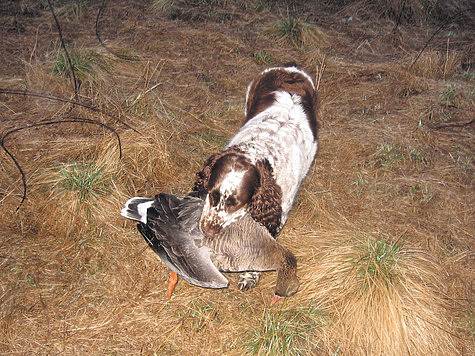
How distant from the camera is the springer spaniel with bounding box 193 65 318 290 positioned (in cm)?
239

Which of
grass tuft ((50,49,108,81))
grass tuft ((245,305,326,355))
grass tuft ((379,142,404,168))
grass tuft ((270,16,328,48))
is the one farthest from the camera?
grass tuft ((270,16,328,48))

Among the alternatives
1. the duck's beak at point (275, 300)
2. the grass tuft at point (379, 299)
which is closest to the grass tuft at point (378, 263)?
the grass tuft at point (379, 299)

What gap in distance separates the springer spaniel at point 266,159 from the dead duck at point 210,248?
0.39 feet

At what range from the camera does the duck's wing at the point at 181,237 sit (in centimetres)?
236

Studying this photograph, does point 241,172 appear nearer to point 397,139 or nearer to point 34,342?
point 34,342

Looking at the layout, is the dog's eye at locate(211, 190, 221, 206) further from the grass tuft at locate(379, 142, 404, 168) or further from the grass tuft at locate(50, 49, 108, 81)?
the grass tuft at locate(50, 49, 108, 81)

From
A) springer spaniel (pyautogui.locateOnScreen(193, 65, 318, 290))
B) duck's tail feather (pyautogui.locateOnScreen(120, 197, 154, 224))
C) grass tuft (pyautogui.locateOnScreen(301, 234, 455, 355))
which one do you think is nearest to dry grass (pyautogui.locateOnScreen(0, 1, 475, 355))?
grass tuft (pyautogui.locateOnScreen(301, 234, 455, 355))

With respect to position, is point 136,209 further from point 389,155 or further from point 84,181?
point 389,155

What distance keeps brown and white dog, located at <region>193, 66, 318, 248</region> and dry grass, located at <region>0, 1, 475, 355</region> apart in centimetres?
53

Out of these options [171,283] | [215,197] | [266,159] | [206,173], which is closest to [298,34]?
[266,159]

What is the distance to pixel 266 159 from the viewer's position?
9.06ft

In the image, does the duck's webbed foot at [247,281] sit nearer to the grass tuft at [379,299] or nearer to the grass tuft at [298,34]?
the grass tuft at [379,299]

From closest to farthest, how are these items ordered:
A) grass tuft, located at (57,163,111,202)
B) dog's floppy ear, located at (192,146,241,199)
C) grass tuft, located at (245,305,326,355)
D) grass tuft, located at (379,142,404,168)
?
1. grass tuft, located at (245,305,326,355)
2. dog's floppy ear, located at (192,146,241,199)
3. grass tuft, located at (57,163,111,202)
4. grass tuft, located at (379,142,404,168)

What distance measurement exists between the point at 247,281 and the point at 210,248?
55 cm
